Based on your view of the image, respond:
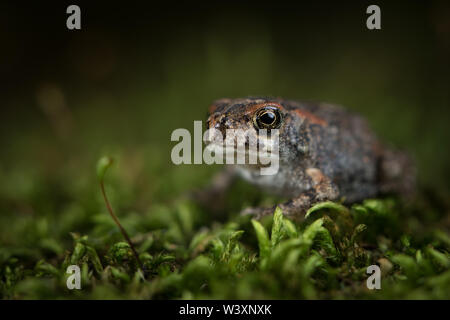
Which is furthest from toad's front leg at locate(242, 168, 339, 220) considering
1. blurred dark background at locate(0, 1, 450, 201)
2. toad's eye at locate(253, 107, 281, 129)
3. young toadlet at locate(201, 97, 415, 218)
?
blurred dark background at locate(0, 1, 450, 201)

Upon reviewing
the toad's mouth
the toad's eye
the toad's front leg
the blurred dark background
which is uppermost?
the blurred dark background

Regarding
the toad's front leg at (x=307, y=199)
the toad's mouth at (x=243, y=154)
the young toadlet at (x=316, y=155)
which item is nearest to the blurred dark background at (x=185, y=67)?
the young toadlet at (x=316, y=155)

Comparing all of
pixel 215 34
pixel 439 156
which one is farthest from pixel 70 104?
pixel 439 156

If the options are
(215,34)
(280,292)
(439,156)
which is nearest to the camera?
(280,292)

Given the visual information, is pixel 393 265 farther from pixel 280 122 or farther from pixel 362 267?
pixel 280 122

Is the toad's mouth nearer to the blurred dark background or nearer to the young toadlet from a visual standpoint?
the young toadlet

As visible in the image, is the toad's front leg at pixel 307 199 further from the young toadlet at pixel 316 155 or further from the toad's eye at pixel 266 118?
the toad's eye at pixel 266 118

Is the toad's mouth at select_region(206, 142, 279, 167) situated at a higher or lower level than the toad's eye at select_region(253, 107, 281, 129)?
lower

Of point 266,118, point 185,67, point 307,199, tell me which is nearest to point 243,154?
point 266,118
